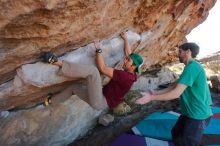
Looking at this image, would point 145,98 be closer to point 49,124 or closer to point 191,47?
point 191,47

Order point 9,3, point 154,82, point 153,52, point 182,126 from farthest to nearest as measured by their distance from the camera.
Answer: point 154,82 < point 153,52 < point 182,126 < point 9,3

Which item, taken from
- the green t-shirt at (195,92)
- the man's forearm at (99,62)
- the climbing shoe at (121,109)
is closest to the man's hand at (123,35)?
the man's forearm at (99,62)

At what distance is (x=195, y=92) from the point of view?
19.0ft

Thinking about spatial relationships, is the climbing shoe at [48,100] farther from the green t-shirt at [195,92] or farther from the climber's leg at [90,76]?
the green t-shirt at [195,92]

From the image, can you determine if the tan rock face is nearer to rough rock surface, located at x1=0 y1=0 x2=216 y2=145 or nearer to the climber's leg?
rough rock surface, located at x1=0 y1=0 x2=216 y2=145

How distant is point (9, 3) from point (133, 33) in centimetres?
383

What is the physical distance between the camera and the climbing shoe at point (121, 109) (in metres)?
10.1

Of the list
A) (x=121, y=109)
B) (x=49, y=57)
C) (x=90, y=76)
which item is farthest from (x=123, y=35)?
(x=121, y=109)

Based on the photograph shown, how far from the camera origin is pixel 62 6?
4.69 m

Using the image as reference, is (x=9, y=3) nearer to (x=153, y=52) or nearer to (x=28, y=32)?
(x=28, y=32)

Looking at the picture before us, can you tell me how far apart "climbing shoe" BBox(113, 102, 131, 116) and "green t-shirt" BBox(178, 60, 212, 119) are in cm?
417

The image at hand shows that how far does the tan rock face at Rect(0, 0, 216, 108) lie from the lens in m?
4.55

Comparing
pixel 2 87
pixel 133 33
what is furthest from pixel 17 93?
pixel 133 33

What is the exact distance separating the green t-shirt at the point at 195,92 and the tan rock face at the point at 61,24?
1.74m
